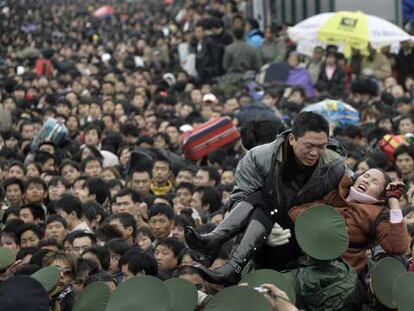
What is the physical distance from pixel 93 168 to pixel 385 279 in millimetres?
8077

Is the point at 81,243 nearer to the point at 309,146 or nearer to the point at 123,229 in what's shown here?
the point at 123,229

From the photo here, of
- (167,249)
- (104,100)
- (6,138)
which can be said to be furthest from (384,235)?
(104,100)

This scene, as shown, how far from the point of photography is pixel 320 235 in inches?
245

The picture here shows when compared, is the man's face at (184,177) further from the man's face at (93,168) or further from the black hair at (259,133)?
the black hair at (259,133)

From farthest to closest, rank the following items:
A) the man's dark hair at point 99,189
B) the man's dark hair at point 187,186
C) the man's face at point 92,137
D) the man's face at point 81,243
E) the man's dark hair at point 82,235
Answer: the man's face at point 92,137, the man's dark hair at point 99,189, the man's dark hair at point 187,186, the man's dark hair at point 82,235, the man's face at point 81,243

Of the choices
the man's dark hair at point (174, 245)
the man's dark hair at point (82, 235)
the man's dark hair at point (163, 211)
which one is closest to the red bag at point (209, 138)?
the man's dark hair at point (163, 211)

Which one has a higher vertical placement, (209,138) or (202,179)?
(202,179)

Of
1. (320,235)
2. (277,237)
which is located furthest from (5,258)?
(320,235)

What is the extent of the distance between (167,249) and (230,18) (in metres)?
19.1

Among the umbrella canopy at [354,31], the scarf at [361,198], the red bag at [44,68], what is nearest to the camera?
the scarf at [361,198]

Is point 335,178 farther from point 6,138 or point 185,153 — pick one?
point 6,138

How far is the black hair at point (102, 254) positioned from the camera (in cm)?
932

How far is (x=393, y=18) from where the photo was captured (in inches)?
1025

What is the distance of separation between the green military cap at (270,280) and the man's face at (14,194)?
285 inches
